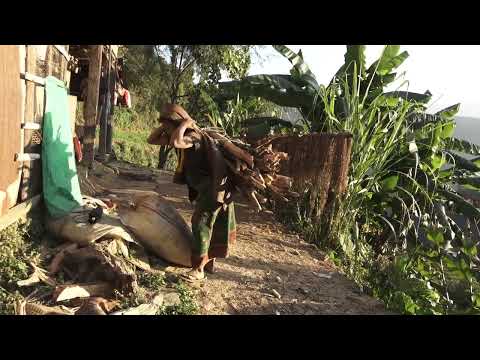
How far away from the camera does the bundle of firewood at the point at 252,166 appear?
158 inches

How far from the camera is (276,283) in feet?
14.8

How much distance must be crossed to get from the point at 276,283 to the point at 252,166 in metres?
1.28

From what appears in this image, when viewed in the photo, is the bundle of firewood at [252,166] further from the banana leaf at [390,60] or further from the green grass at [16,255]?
the banana leaf at [390,60]

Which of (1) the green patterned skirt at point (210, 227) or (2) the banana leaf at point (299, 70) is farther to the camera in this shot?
(2) the banana leaf at point (299, 70)

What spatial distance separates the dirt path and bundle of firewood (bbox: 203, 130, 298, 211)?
2.67 feet

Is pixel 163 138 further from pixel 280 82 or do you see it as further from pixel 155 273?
pixel 280 82

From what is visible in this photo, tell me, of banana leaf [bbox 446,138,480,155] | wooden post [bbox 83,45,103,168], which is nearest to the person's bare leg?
wooden post [bbox 83,45,103,168]

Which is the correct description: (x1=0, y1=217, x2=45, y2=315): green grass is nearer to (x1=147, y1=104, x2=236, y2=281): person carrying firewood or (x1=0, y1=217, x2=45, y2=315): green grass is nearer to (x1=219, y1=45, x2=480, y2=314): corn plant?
(x1=147, y1=104, x2=236, y2=281): person carrying firewood

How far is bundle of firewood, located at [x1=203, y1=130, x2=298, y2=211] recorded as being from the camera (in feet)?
13.1

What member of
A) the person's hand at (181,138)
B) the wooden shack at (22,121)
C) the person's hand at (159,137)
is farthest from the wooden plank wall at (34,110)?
the person's hand at (181,138)

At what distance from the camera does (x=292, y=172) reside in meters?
6.48

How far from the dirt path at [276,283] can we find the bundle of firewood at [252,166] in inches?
32.0

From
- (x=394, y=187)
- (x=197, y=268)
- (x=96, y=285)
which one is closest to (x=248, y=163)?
(x=197, y=268)

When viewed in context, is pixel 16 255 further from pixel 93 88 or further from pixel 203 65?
pixel 203 65
